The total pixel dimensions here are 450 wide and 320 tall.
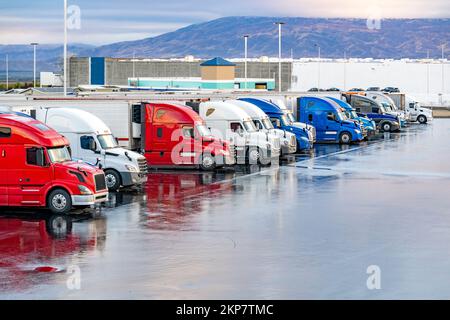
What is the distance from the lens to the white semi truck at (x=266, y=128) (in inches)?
1773

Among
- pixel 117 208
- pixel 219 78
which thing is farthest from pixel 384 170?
pixel 219 78

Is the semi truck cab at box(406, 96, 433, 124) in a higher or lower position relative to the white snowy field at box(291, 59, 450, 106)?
lower

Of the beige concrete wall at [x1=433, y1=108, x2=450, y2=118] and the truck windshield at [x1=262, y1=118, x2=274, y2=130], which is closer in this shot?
the truck windshield at [x1=262, y1=118, x2=274, y2=130]

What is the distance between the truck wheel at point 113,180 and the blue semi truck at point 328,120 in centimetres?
2377

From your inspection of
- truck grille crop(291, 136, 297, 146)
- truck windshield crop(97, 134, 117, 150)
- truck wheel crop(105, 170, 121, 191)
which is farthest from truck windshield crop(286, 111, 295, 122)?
truck wheel crop(105, 170, 121, 191)

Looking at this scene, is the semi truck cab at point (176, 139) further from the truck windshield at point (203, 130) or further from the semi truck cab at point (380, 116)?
the semi truck cab at point (380, 116)

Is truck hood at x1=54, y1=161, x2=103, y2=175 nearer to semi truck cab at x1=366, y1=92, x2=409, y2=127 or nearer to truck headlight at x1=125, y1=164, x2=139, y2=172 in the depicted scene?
truck headlight at x1=125, y1=164, x2=139, y2=172

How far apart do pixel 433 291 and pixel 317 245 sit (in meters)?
4.89

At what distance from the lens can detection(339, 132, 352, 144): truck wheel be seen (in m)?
55.6

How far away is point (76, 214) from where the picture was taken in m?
26.2

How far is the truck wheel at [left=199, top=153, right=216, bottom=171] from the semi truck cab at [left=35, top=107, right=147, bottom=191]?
6.15m

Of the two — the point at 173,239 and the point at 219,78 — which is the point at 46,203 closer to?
the point at 173,239

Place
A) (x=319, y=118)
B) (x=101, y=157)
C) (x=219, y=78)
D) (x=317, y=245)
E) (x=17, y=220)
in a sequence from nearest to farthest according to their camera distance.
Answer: (x=317, y=245)
(x=17, y=220)
(x=101, y=157)
(x=319, y=118)
(x=219, y=78)
